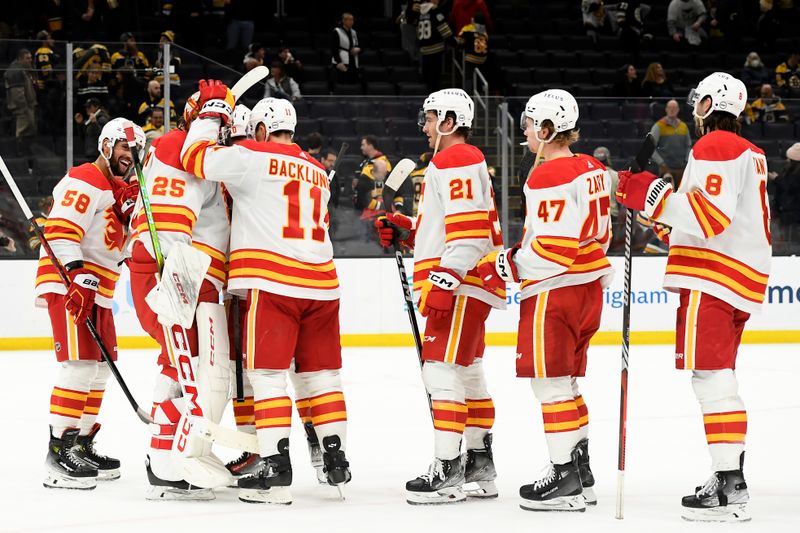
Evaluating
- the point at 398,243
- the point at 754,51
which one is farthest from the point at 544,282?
the point at 754,51

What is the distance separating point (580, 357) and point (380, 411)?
231 centimetres

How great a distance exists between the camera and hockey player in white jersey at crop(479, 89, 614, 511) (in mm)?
4234

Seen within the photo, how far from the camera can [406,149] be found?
31.5 ft

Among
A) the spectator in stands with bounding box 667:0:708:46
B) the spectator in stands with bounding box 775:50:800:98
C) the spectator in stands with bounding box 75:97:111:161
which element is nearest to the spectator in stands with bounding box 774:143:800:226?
the spectator in stands with bounding box 775:50:800:98

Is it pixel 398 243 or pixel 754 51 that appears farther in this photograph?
pixel 754 51

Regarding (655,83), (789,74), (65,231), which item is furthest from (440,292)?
(789,74)

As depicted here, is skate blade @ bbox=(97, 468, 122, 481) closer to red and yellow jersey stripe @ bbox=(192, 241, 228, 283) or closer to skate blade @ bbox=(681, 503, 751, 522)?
red and yellow jersey stripe @ bbox=(192, 241, 228, 283)

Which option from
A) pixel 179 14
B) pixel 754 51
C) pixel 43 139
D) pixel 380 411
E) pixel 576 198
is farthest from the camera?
pixel 754 51

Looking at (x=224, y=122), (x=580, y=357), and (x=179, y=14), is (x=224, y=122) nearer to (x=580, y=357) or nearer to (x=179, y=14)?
(x=580, y=357)

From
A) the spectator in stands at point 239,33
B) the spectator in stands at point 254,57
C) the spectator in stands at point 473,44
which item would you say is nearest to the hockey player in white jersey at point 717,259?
Answer: the spectator in stands at point 254,57

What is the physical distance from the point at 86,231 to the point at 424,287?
54.2 inches

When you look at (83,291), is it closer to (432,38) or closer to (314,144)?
(314,144)

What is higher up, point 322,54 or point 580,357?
point 322,54

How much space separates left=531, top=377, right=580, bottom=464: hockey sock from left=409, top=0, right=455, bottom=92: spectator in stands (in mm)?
8634
